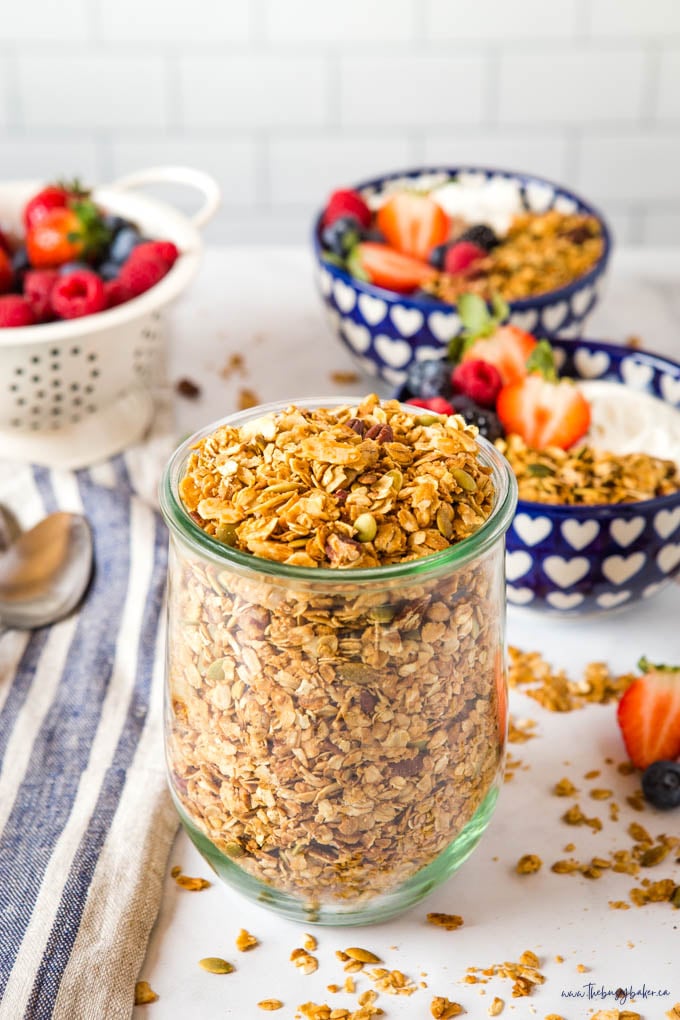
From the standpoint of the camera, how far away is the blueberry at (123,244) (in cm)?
118

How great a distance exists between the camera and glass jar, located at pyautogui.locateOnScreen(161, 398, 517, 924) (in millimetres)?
545

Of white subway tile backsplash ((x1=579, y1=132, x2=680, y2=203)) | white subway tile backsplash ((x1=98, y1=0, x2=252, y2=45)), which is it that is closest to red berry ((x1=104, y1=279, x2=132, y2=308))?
white subway tile backsplash ((x1=98, y1=0, x2=252, y2=45))

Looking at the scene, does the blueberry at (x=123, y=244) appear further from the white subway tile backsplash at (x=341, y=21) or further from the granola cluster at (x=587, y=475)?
the white subway tile backsplash at (x=341, y=21)

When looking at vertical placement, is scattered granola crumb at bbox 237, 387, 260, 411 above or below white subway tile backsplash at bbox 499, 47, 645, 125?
below

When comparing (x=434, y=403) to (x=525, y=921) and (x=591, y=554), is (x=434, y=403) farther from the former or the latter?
(x=525, y=921)

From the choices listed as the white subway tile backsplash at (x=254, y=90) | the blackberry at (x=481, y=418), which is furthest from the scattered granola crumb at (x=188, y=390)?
the white subway tile backsplash at (x=254, y=90)

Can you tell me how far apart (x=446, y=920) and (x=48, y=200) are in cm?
90

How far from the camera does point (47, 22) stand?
6.07 ft

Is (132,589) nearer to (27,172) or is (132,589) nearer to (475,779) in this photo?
(475,779)

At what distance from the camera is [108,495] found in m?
1.03

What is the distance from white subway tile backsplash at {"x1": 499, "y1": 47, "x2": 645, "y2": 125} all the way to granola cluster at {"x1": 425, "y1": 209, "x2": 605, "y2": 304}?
28.5 inches

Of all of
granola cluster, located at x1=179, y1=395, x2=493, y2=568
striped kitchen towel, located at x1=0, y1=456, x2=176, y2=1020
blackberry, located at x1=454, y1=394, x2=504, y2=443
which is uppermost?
granola cluster, located at x1=179, y1=395, x2=493, y2=568

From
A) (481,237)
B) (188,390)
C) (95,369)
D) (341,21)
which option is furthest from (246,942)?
(341,21)

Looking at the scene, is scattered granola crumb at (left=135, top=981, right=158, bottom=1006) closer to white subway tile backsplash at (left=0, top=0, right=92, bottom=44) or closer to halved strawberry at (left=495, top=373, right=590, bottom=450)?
halved strawberry at (left=495, top=373, right=590, bottom=450)
